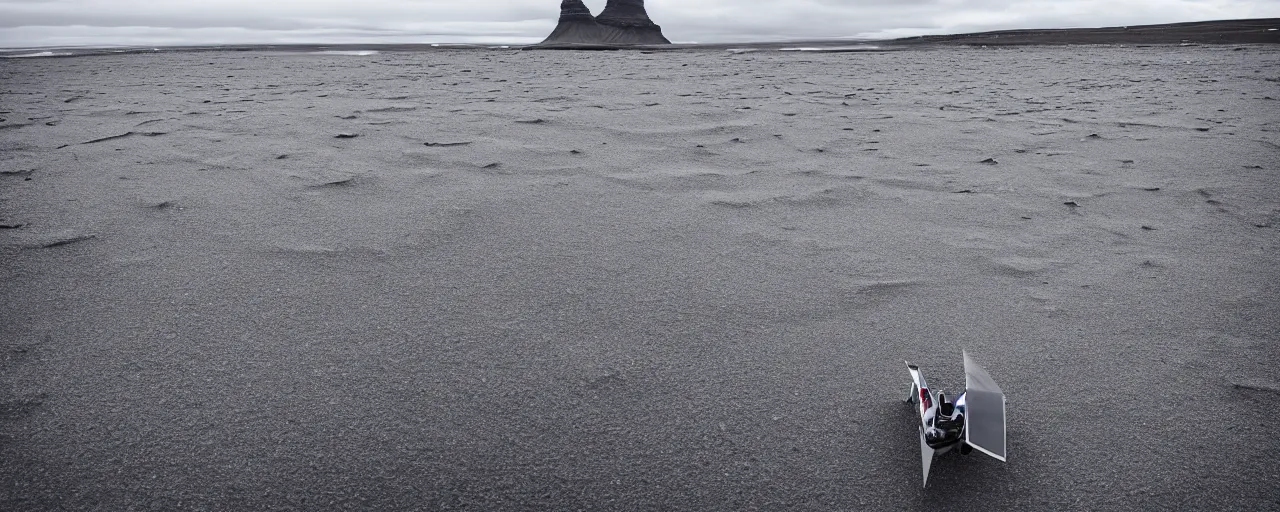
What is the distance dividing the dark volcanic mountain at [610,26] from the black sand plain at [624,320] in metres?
53.4

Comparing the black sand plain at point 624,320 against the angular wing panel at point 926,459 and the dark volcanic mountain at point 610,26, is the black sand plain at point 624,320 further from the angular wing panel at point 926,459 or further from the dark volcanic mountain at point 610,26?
the dark volcanic mountain at point 610,26

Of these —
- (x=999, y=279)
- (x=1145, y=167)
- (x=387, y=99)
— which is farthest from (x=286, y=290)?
(x=387, y=99)

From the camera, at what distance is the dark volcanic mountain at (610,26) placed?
54.4 m

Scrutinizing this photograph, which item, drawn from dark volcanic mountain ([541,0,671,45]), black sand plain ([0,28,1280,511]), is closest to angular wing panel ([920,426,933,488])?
black sand plain ([0,28,1280,511])

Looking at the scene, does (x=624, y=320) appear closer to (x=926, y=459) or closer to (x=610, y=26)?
(x=926, y=459)

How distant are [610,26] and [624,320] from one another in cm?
5916

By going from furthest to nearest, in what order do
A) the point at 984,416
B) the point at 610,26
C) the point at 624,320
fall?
the point at 610,26, the point at 624,320, the point at 984,416

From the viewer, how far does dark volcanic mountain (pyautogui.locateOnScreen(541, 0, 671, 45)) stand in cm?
5444

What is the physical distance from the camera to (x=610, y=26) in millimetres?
56844

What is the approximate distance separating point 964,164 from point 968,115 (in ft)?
5.09

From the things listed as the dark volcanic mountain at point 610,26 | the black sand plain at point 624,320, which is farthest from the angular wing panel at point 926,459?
the dark volcanic mountain at point 610,26

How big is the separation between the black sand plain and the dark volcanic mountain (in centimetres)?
5343

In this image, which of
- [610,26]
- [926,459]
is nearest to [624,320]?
[926,459]

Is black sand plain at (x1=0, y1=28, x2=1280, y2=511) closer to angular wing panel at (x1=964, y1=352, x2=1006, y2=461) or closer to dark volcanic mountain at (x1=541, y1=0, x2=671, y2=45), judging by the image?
angular wing panel at (x1=964, y1=352, x2=1006, y2=461)
